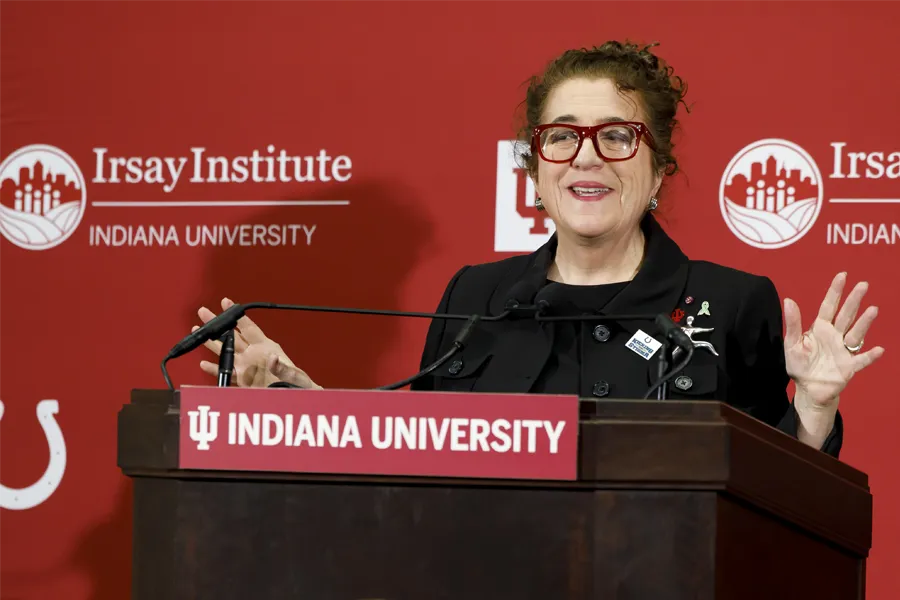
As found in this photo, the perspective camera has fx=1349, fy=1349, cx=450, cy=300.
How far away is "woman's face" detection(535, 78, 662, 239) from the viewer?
2.20 metres

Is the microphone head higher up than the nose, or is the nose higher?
the nose

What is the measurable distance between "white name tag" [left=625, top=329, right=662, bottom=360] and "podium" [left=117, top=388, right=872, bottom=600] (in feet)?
1.93

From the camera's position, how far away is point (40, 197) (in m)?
3.34

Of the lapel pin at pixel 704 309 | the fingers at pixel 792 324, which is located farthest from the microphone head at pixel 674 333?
the lapel pin at pixel 704 309

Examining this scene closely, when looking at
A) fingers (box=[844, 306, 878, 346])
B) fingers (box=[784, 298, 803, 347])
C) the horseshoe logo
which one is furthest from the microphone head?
the horseshoe logo

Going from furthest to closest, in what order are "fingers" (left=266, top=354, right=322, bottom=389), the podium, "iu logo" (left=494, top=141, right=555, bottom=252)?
"iu logo" (left=494, top=141, right=555, bottom=252)
"fingers" (left=266, top=354, right=322, bottom=389)
the podium

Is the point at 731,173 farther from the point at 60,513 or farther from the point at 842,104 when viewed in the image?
the point at 60,513

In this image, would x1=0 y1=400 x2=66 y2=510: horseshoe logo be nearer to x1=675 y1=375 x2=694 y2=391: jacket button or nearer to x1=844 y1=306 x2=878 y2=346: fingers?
x1=675 y1=375 x2=694 y2=391: jacket button

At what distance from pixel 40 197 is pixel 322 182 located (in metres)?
0.74

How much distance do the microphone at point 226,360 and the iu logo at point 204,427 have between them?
0.19 metres

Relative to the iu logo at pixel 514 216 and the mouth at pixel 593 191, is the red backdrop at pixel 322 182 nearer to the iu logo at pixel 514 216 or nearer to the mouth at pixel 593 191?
the iu logo at pixel 514 216

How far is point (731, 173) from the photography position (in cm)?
291

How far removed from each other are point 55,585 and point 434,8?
1647 mm

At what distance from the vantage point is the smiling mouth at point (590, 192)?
2.20 meters
